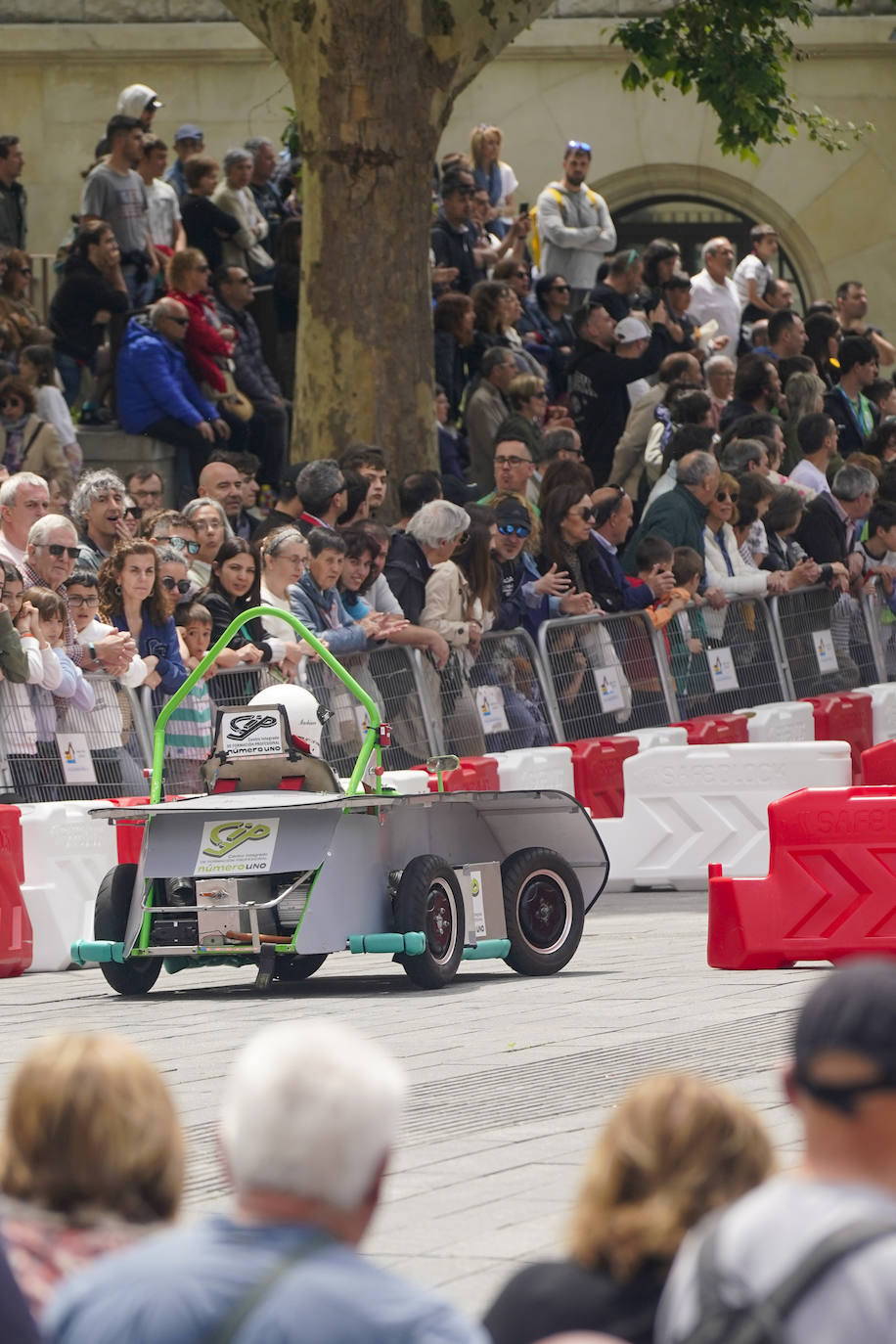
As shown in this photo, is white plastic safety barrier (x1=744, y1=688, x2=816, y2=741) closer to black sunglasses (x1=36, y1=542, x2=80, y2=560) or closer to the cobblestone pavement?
the cobblestone pavement

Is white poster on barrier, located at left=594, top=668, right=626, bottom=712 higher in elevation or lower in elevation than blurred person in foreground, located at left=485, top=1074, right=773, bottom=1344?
higher

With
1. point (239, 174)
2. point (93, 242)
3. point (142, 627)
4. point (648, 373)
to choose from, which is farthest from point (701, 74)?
point (142, 627)

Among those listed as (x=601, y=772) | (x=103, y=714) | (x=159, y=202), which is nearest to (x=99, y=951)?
(x=103, y=714)

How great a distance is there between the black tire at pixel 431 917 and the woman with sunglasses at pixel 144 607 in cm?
246

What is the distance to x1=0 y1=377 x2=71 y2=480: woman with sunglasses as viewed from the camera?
16.8m

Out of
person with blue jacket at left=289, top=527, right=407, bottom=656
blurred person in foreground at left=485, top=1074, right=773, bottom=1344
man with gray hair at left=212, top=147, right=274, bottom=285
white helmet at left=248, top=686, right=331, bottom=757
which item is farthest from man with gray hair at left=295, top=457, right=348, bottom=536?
blurred person in foreground at left=485, top=1074, right=773, bottom=1344

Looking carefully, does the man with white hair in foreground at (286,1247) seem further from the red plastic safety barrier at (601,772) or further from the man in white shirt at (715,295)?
the man in white shirt at (715,295)

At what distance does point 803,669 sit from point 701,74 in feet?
15.7

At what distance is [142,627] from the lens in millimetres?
13594

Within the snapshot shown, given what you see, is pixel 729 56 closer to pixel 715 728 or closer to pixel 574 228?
pixel 574 228

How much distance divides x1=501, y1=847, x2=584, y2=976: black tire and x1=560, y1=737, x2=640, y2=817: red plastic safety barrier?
3577mm

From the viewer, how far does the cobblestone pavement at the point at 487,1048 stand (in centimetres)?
666

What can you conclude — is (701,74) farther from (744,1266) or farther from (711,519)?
(744,1266)

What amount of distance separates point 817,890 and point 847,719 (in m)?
7.46
